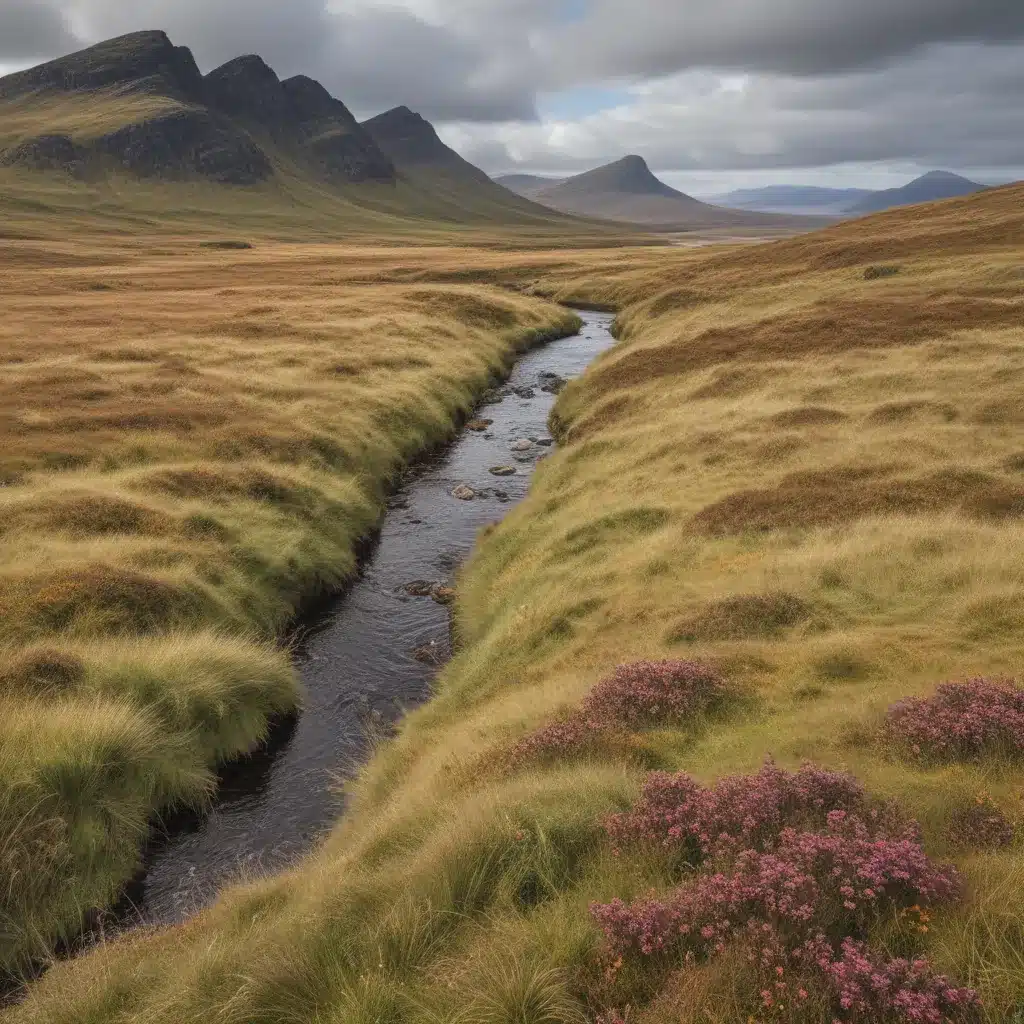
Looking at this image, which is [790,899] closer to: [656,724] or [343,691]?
[656,724]

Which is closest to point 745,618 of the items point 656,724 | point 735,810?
point 656,724

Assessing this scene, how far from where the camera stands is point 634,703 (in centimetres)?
1199

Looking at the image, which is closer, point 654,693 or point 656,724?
point 656,724

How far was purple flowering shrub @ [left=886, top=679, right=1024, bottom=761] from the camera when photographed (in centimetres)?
952

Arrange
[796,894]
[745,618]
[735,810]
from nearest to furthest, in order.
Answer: [796,894] < [735,810] < [745,618]

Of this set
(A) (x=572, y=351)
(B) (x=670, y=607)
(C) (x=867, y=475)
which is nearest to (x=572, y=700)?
(B) (x=670, y=607)

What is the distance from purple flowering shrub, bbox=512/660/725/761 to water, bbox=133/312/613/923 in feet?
18.3

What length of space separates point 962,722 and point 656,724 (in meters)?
4.03

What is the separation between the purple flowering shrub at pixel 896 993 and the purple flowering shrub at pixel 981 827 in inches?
93.0

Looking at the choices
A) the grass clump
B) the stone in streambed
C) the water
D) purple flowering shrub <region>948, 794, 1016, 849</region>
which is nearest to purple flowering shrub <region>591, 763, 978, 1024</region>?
purple flowering shrub <region>948, 794, 1016, 849</region>

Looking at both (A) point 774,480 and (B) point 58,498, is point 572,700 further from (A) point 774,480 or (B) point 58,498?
(B) point 58,498

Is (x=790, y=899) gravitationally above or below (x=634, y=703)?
above

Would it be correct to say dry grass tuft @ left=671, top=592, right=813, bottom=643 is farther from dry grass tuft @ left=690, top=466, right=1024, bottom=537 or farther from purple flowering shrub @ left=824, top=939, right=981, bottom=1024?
purple flowering shrub @ left=824, top=939, right=981, bottom=1024

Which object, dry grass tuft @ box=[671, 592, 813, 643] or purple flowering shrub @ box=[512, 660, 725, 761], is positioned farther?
dry grass tuft @ box=[671, 592, 813, 643]
